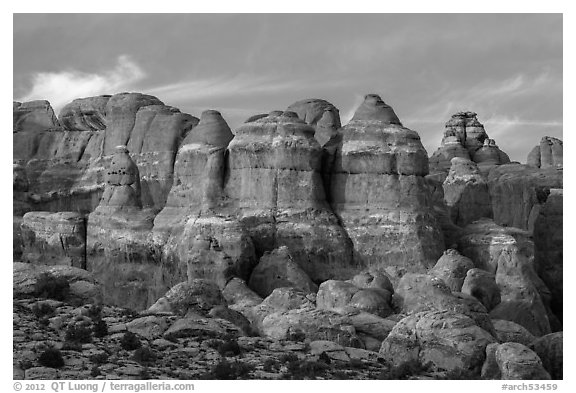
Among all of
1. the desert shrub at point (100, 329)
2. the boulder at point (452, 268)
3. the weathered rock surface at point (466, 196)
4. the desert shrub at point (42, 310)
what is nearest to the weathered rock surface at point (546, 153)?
the weathered rock surface at point (466, 196)

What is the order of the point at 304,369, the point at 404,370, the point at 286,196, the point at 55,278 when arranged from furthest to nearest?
the point at 286,196 < the point at 55,278 < the point at 404,370 < the point at 304,369

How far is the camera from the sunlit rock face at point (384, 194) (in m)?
63.2

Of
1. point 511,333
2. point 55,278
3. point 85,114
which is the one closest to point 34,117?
point 85,114

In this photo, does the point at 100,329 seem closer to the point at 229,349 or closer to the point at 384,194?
the point at 229,349

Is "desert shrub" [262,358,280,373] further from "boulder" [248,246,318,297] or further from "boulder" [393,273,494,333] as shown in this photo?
"boulder" [248,246,318,297]

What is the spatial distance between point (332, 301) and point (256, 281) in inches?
375

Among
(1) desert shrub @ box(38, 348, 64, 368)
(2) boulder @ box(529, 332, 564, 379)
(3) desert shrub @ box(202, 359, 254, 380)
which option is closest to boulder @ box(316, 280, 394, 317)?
(2) boulder @ box(529, 332, 564, 379)

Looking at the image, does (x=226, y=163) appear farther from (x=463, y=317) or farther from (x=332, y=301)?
(x=463, y=317)

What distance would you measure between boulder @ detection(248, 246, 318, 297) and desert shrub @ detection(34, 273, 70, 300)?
55.4 ft

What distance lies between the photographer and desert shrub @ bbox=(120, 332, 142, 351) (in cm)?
3619

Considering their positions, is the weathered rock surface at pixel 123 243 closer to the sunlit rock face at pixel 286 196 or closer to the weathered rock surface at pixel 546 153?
the sunlit rock face at pixel 286 196

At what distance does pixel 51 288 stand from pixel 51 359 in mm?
10195

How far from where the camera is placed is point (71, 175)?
80.4 metres

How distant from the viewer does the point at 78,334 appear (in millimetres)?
36969
